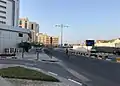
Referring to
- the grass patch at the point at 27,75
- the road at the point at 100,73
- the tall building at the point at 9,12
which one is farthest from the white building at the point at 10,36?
the grass patch at the point at 27,75

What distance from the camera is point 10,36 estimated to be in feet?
299

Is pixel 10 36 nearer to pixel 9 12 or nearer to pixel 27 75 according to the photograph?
pixel 9 12

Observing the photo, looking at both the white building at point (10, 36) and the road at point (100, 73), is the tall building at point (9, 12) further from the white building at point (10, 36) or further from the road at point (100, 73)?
the road at point (100, 73)

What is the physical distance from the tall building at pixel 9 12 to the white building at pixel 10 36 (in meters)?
25.7

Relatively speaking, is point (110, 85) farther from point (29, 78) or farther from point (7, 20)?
point (7, 20)

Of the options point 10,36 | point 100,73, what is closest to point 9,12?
point 10,36

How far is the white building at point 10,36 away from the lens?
8470 centimetres

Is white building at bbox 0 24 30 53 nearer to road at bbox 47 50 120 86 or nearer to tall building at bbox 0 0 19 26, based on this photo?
tall building at bbox 0 0 19 26

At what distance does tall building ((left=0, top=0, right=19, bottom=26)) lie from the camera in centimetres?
12838

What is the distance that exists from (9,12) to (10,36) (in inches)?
1870

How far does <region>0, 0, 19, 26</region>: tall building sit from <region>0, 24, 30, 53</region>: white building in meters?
25.7

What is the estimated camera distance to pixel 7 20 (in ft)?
434

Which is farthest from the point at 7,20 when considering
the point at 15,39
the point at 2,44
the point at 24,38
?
the point at 2,44

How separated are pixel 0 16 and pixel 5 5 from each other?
8.44 metres
